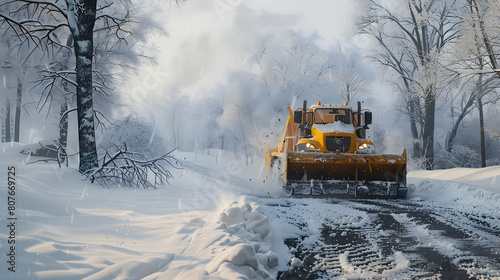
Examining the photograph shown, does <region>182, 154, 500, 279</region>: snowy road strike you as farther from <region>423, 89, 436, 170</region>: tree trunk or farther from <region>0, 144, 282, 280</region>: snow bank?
<region>423, 89, 436, 170</region>: tree trunk

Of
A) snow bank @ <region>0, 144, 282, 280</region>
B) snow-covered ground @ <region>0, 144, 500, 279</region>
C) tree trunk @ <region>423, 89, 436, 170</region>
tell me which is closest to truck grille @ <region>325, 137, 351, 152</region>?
snow-covered ground @ <region>0, 144, 500, 279</region>

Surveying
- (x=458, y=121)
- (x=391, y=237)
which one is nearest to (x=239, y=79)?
(x=458, y=121)

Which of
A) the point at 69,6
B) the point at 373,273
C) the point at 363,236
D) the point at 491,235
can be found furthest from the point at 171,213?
the point at 69,6

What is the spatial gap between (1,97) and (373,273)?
68.5 ft

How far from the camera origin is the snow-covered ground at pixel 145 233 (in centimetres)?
368

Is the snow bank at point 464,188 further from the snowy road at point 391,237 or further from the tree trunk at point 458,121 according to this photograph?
the tree trunk at point 458,121

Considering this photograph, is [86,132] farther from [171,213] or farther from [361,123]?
[361,123]

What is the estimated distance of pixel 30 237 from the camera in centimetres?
399

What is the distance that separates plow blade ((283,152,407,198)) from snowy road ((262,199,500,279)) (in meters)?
1.82

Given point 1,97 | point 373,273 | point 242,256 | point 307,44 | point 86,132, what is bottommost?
point 373,273

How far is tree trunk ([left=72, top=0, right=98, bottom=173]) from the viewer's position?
10.4 metres

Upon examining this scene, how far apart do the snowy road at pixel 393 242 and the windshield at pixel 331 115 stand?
168 inches

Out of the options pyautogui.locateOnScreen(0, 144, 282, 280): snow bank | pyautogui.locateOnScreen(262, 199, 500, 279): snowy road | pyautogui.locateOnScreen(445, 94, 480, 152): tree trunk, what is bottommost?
pyautogui.locateOnScreen(262, 199, 500, 279): snowy road

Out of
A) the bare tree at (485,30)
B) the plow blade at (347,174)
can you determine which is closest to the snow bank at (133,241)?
the plow blade at (347,174)
